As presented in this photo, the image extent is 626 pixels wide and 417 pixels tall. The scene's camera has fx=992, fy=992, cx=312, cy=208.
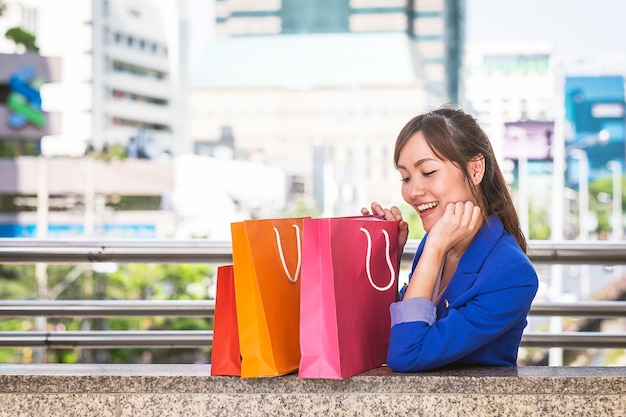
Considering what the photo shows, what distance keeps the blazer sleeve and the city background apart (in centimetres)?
2125

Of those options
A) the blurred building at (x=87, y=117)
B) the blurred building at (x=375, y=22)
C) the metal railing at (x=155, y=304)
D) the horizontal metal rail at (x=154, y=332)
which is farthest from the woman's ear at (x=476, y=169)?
the blurred building at (x=375, y=22)

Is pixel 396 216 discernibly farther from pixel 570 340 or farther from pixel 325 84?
pixel 325 84

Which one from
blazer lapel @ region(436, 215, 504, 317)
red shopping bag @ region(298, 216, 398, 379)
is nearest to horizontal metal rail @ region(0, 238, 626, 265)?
blazer lapel @ region(436, 215, 504, 317)

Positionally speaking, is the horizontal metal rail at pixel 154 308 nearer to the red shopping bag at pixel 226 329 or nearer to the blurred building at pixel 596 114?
the red shopping bag at pixel 226 329

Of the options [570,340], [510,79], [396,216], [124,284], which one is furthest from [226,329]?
[510,79]

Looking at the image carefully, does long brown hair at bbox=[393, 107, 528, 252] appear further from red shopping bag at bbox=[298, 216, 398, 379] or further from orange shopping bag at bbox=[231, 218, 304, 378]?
orange shopping bag at bbox=[231, 218, 304, 378]

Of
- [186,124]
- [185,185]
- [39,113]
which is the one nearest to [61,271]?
[39,113]

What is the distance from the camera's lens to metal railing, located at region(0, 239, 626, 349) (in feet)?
11.9

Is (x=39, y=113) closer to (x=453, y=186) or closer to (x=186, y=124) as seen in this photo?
(x=186, y=124)

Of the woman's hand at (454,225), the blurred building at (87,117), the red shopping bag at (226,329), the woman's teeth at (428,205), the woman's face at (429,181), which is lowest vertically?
the red shopping bag at (226,329)

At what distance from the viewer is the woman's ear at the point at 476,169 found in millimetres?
2168

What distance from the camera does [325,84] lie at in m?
122

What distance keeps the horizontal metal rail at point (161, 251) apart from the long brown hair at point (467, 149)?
146 cm

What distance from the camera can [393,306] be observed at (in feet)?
6.48
